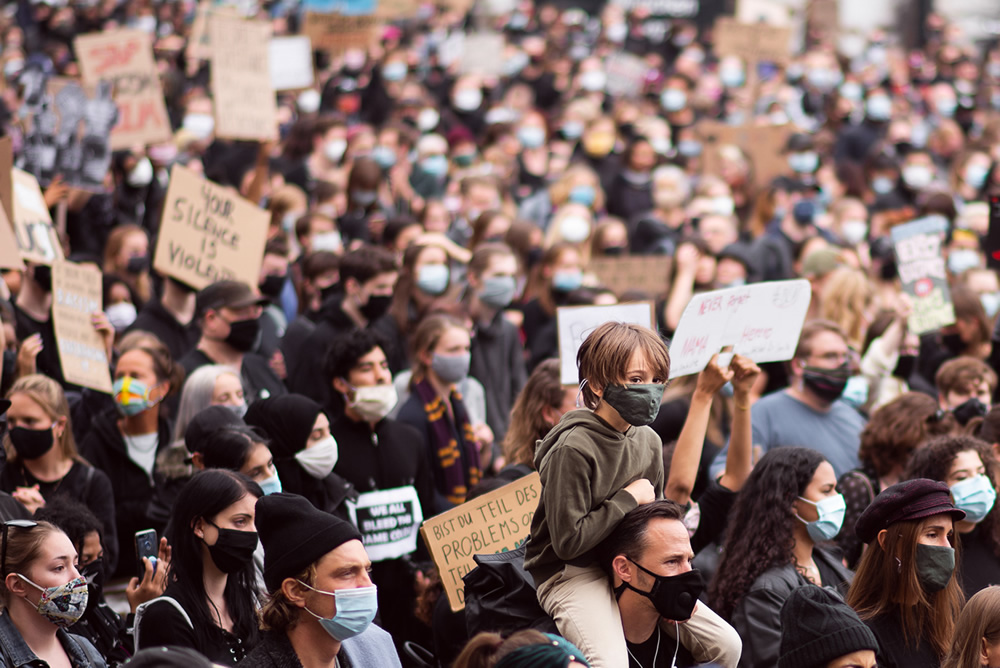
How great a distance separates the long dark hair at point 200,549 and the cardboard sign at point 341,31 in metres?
11.2

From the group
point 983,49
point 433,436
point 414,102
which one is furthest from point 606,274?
point 983,49

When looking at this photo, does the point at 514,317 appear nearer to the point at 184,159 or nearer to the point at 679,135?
the point at 184,159

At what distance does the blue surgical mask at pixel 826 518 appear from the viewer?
5.02 metres

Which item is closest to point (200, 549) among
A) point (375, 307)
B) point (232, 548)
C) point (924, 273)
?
point (232, 548)

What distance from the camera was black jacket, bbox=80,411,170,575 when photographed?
6.35m

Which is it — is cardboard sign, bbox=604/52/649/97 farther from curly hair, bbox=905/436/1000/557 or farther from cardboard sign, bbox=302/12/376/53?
curly hair, bbox=905/436/1000/557

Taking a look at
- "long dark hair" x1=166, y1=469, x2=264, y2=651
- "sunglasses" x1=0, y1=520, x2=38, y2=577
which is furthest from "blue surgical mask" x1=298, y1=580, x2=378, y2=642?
"sunglasses" x1=0, y1=520, x2=38, y2=577

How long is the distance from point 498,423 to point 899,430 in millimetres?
2524

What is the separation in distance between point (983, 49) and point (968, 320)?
59.9 feet

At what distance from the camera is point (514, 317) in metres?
9.12

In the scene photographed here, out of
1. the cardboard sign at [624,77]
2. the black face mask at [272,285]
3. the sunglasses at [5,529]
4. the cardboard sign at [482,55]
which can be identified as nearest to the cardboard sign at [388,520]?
the sunglasses at [5,529]

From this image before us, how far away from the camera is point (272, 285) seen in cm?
905

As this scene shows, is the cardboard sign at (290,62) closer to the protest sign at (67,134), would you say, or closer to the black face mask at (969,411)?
the protest sign at (67,134)

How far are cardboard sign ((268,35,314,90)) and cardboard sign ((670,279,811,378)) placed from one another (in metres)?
8.32
